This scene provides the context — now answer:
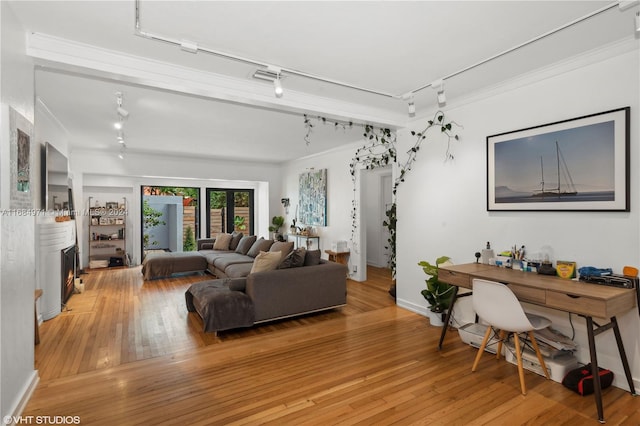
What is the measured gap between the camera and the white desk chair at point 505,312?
2537mm

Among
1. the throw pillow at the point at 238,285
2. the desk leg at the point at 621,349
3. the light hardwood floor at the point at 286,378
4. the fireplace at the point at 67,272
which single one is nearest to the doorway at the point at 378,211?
the light hardwood floor at the point at 286,378

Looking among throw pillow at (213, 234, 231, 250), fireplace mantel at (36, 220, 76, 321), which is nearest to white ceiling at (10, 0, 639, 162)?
fireplace mantel at (36, 220, 76, 321)

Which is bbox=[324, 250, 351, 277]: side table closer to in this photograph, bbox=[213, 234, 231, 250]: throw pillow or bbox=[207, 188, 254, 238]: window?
bbox=[213, 234, 231, 250]: throw pillow

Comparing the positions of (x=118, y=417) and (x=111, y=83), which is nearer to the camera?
(x=118, y=417)

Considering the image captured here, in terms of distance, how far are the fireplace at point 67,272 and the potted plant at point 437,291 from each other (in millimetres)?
4690

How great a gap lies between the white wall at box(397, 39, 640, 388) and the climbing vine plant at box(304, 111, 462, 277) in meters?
0.11

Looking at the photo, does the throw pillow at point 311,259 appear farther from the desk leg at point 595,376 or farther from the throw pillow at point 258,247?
the desk leg at point 595,376

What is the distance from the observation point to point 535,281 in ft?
8.89

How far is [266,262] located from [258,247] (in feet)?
8.28

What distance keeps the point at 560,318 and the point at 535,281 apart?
58 centimetres

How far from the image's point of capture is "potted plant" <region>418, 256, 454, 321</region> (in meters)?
3.82

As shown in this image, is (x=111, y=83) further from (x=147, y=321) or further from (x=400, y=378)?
(x=400, y=378)

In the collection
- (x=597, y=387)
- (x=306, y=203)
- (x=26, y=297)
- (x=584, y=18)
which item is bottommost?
(x=597, y=387)

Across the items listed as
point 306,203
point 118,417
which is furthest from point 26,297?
point 306,203
